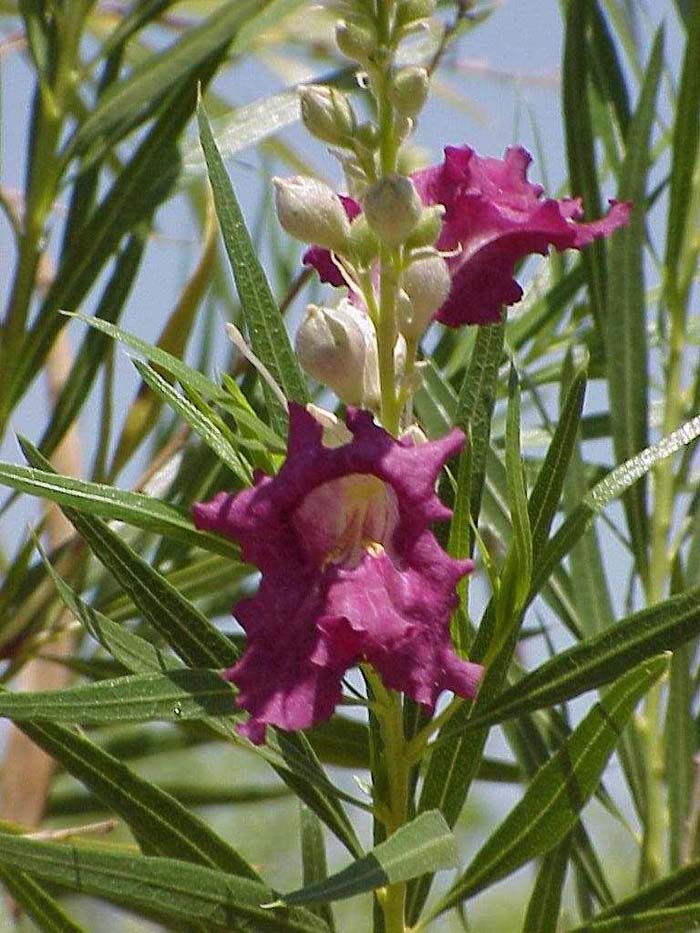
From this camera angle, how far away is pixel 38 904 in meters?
0.96

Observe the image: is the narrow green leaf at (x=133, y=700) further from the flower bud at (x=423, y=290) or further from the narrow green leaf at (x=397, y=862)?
the flower bud at (x=423, y=290)

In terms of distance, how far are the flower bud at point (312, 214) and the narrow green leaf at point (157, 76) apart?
62cm

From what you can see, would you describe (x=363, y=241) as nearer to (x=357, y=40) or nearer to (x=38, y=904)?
(x=357, y=40)

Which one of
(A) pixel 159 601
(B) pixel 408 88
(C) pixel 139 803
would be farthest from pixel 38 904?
(B) pixel 408 88

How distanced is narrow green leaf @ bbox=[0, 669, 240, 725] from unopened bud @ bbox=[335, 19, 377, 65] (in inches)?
13.4

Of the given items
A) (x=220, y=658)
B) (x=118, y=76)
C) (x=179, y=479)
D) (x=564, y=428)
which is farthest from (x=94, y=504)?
(x=118, y=76)

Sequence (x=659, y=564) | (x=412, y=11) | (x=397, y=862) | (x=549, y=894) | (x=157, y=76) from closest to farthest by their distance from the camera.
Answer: (x=397, y=862) < (x=412, y=11) < (x=549, y=894) < (x=659, y=564) < (x=157, y=76)

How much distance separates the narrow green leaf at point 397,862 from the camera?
2.55 feet

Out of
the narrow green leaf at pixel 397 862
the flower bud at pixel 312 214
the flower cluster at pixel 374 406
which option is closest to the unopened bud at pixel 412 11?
the flower cluster at pixel 374 406

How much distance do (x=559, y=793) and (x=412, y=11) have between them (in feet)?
1.45

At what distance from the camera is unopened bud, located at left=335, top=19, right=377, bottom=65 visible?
0.88 m

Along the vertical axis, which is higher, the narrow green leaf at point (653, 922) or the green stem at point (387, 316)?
the green stem at point (387, 316)

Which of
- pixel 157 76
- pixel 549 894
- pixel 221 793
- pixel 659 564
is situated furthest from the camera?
pixel 221 793

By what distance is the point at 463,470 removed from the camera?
902 mm
